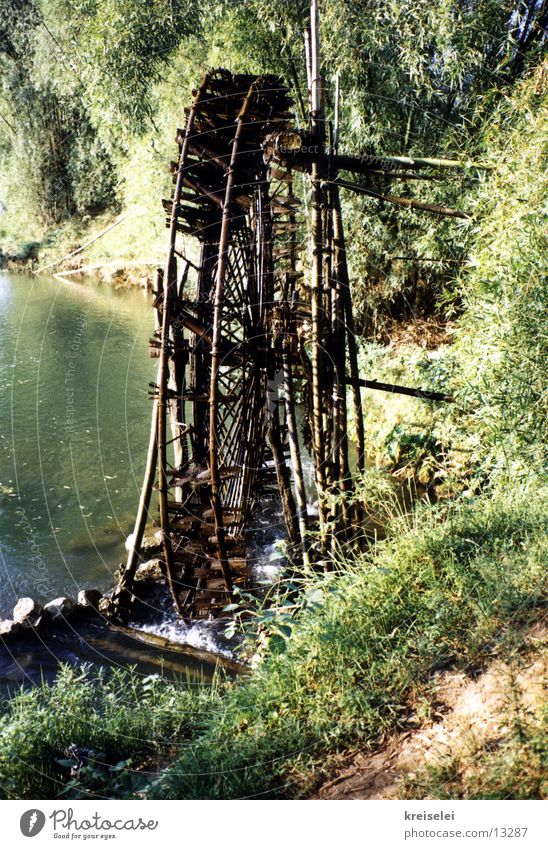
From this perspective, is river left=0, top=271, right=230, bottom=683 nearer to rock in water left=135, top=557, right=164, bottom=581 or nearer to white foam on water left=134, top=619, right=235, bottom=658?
white foam on water left=134, top=619, right=235, bottom=658

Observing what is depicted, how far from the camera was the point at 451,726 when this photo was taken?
2719 millimetres

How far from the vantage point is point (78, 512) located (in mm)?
7617

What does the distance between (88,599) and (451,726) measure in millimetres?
3928

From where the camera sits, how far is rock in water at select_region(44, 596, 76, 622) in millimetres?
5656

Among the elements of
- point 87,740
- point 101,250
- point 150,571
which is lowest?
point 150,571

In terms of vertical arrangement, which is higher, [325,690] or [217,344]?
[217,344]

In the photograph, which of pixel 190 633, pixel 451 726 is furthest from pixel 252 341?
pixel 451 726

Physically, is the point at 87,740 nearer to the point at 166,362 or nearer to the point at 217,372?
the point at 217,372

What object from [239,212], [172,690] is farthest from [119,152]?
Answer: [172,690]

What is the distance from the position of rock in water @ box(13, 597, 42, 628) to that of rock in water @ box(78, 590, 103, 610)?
359 millimetres

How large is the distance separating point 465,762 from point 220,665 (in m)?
2.93

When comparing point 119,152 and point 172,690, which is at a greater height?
point 119,152

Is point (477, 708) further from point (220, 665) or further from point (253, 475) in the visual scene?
point (253, 475)

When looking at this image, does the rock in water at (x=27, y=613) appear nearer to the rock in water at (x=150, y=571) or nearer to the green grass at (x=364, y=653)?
the rock in water at (x=150, y=571)
